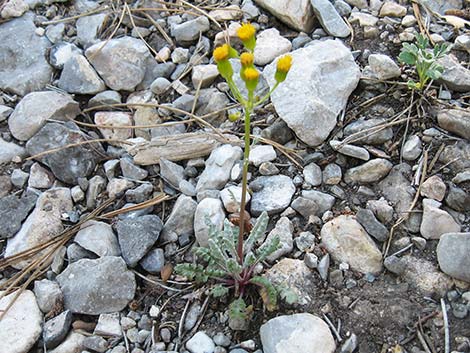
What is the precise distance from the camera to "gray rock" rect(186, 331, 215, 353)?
207cm

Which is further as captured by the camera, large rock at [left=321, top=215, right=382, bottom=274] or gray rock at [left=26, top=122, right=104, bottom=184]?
gray rock at [left=26, top=122, right=104, bottom=184]

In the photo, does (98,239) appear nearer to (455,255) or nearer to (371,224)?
(371,224)

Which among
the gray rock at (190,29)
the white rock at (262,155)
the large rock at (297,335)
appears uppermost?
the gray rock at (190,29)

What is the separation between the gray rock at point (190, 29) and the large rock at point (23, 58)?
2.36 ft

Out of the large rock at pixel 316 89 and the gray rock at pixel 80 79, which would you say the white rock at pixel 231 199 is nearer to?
the large rock at pixel 316 89

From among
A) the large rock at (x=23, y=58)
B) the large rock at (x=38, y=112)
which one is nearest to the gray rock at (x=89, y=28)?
the large rock at (x=23, y=58)

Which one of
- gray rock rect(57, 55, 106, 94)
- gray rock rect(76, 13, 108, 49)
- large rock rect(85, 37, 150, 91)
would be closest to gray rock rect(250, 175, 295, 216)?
large rock rect(85, 37, 150, 91)

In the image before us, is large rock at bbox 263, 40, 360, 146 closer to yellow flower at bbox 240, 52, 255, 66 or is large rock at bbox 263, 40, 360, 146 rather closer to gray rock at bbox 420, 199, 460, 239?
gray rock at bbox 420, 199, 460, 239

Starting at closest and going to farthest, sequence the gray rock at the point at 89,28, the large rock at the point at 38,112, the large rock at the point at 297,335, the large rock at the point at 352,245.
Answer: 1. the large rock at the point at 297,335
2. the large rock at the point at 352,245
3. the large rock at the point at 38,112
4. the gray rock at the point at 89,28

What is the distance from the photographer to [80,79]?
2.96 metres

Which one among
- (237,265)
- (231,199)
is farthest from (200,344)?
(231,199)

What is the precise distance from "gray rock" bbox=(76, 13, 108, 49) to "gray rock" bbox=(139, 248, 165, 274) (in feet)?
4.58

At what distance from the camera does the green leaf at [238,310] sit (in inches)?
80.2

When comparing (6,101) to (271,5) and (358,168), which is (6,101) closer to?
(271,5)
